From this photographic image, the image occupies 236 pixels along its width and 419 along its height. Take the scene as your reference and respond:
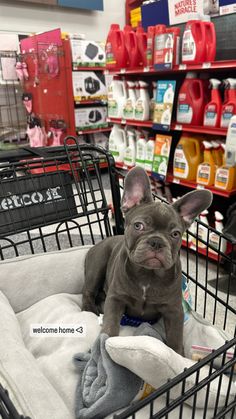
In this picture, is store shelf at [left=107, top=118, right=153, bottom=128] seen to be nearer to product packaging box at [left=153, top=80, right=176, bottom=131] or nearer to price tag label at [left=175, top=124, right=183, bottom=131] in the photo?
product packaging box at [left=153, top=80, right=176, bottom=131]

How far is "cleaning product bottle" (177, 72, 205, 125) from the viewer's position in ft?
7.64

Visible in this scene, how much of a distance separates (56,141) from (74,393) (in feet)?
12.0

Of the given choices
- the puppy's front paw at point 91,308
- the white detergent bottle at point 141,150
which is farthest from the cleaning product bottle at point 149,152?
the puppy's front paw at point 91,308

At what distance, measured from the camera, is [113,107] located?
3070mm

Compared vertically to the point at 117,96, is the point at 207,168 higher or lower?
lower

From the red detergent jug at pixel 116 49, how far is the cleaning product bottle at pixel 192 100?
2.09 ft

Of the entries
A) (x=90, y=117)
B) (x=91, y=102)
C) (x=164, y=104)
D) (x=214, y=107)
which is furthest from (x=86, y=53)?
(x=214, y=107)

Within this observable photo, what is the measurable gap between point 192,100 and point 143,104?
0.51 meters

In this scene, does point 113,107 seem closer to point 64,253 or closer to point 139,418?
point 64,253

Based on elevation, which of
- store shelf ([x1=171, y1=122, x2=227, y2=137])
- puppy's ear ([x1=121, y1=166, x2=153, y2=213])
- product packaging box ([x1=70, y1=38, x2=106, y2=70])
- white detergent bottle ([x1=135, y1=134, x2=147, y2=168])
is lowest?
white detergent bottle ([x1=135, y1=134, x2=147, y2=168])

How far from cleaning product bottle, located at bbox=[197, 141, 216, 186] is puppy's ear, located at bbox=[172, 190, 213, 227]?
137 cm

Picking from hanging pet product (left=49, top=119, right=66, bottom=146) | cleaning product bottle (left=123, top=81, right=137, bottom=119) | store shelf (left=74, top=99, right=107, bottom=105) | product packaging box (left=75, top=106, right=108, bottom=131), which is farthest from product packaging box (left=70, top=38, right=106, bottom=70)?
cleaning product bottle (left=123, top=81, right=137, bottom=119)

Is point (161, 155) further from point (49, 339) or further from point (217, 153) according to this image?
point (49, 339)

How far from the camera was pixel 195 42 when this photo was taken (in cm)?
215
